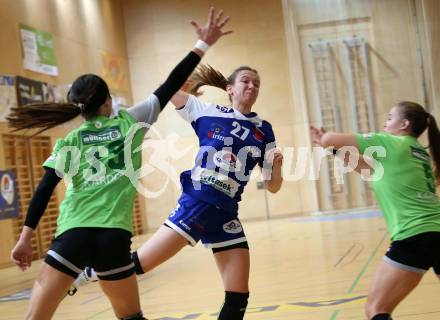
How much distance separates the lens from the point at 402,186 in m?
3.78

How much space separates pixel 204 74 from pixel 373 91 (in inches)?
522

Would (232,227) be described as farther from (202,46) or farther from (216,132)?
(202,46)

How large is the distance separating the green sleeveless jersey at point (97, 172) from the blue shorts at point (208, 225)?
97 centimetres

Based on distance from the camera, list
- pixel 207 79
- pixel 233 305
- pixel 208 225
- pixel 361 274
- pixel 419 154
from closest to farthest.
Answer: pixel 419 154
pixel 233 305
pixel 208 225
pixel 207 79
pixel 361 274

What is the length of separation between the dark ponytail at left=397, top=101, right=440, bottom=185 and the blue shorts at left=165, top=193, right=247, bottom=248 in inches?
48.6

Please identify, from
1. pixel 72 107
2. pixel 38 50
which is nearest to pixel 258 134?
pixel 72 107

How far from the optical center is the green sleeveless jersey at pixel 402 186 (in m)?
3.74

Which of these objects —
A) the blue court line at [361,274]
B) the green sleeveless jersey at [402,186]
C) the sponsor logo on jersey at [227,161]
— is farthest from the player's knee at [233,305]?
the blue court line at [361,274]

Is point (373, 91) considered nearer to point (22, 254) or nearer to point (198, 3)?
point (198, 3)

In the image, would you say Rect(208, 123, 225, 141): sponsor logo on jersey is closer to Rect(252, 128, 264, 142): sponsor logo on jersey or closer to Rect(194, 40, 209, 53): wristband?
Rect(252, 128, 264, 142): sponsor logo on jersey

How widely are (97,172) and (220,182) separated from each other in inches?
48.0

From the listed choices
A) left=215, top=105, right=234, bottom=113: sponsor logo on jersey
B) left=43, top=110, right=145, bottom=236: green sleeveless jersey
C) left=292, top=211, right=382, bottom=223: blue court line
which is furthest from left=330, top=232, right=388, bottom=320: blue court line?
left=292, top=211, right=382, bottom=223: blue court line

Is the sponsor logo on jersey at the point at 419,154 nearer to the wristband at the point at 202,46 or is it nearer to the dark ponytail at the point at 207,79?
the wristband at the point at 202,46

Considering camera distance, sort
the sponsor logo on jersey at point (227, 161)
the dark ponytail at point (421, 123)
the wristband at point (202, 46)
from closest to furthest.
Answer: the wristband at point (202, 46)
the dark ponytail at point (421, 123)
the sponsor logo on jersey at point (227, 161)
